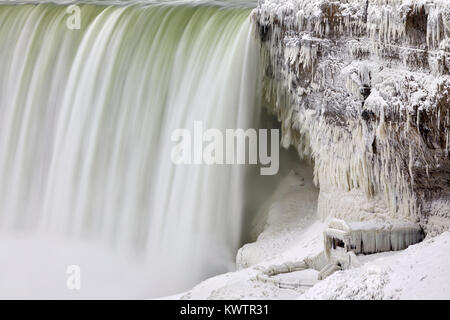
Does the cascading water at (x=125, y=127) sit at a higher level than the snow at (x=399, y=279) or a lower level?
higher

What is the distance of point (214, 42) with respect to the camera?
15.5 meters

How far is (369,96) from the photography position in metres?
12.4

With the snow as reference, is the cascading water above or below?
above

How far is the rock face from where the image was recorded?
1166cm

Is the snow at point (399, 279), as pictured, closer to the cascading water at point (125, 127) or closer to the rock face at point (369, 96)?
the rock face at point (369, 96)

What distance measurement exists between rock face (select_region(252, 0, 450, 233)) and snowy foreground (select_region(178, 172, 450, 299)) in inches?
31.7

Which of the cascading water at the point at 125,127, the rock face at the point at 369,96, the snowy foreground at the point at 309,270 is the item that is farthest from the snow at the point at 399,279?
the cascading water at the point at 125,127

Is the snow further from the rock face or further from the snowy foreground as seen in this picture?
the rock face

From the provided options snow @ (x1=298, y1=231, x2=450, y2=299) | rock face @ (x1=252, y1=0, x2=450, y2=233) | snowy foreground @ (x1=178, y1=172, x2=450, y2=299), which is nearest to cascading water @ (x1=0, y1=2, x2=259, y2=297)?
snowy foreground @ (x1=178, y1=172, x2=450, y2=299)

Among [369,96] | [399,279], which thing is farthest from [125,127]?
[399,279]

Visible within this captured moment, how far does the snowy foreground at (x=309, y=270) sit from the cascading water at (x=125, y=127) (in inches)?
36.2

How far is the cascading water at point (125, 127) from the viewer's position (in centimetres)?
1513

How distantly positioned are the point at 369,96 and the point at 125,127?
18.2 feet
